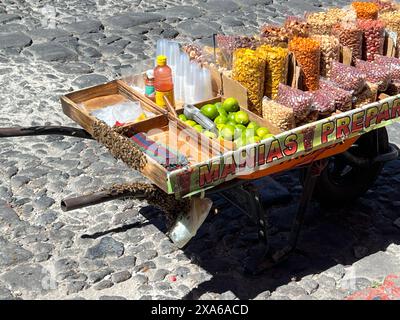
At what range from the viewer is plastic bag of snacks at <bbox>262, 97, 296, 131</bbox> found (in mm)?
4566

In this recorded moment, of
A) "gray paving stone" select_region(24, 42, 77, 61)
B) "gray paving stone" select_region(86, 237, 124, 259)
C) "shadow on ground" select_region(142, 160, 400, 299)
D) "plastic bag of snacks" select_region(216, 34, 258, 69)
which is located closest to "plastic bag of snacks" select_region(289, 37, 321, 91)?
"plastic bag of snacks" select_region(216, 34, 258, 69)

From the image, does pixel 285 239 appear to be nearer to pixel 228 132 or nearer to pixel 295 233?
pixel 295 233

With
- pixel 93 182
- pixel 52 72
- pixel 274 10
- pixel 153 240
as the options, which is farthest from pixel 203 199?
pixel 274 10

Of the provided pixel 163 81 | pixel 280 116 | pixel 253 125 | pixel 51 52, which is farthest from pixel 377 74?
pixel 51 52

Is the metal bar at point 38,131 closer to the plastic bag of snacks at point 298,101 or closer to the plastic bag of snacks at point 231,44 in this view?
the plastic bag of snacks at point 231,44

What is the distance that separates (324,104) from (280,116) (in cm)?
36

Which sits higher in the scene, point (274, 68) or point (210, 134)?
point (274, 68)

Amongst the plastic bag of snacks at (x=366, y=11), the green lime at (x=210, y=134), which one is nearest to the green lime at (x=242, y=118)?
the green lime at (x=210, y=134)

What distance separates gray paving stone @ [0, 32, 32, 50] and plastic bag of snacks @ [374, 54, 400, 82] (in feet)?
17.0

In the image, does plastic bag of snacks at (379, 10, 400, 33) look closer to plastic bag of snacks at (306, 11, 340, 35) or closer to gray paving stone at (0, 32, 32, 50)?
plastic bag of snacks at (306, 11, 340, 35)

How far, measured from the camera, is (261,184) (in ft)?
20.0

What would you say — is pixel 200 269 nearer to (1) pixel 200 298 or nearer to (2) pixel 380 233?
(1) pixel 200 298

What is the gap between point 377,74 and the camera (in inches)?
199

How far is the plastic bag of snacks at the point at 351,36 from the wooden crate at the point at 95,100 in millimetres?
1588
